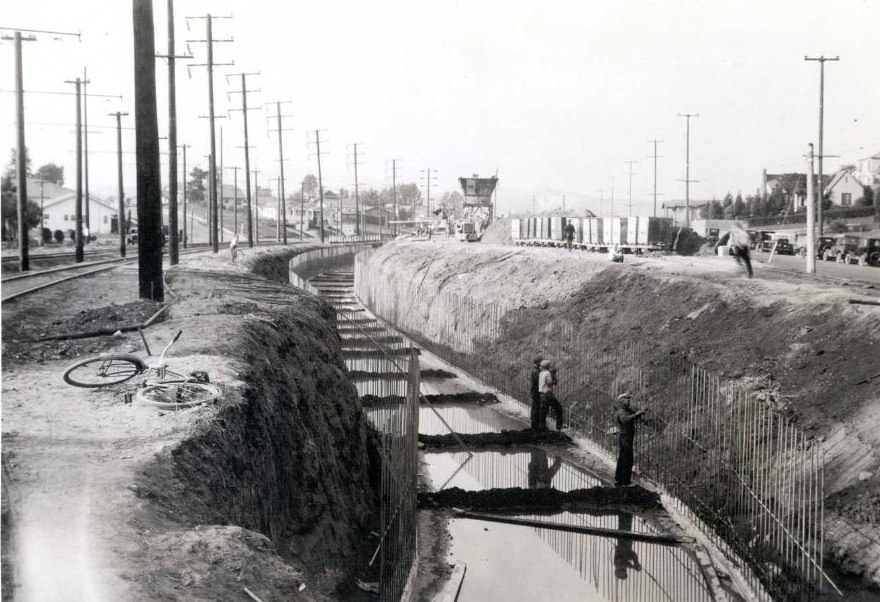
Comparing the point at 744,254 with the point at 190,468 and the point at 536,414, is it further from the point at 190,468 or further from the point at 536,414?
the point at 190,468

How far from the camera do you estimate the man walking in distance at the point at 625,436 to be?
1549cm

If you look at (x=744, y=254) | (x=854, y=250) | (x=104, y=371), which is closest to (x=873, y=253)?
(x=854, y=250)

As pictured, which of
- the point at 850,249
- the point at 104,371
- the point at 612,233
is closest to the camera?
the point at 104,371

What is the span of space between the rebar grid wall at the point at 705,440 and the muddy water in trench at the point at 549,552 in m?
1.05

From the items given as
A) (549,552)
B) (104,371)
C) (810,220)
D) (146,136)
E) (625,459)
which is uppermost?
(146,136)

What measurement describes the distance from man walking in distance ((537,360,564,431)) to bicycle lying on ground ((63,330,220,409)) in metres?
11.1

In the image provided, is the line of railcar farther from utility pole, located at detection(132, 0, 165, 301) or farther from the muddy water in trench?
utility pole, located at detection(132, 0, 165, 301)

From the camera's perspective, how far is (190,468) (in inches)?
303

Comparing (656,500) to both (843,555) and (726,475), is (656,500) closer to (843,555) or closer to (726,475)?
(726,475)

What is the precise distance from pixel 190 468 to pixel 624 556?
8433mm

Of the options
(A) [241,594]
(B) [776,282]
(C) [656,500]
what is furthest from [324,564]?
(B) [776,282]

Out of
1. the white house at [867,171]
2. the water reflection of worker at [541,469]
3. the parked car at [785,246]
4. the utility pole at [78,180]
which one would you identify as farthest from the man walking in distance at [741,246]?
the white house at [867,171]

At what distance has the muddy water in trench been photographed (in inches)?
485

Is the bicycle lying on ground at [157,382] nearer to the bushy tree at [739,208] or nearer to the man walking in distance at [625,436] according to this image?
the man walking in distance at [625,436]
